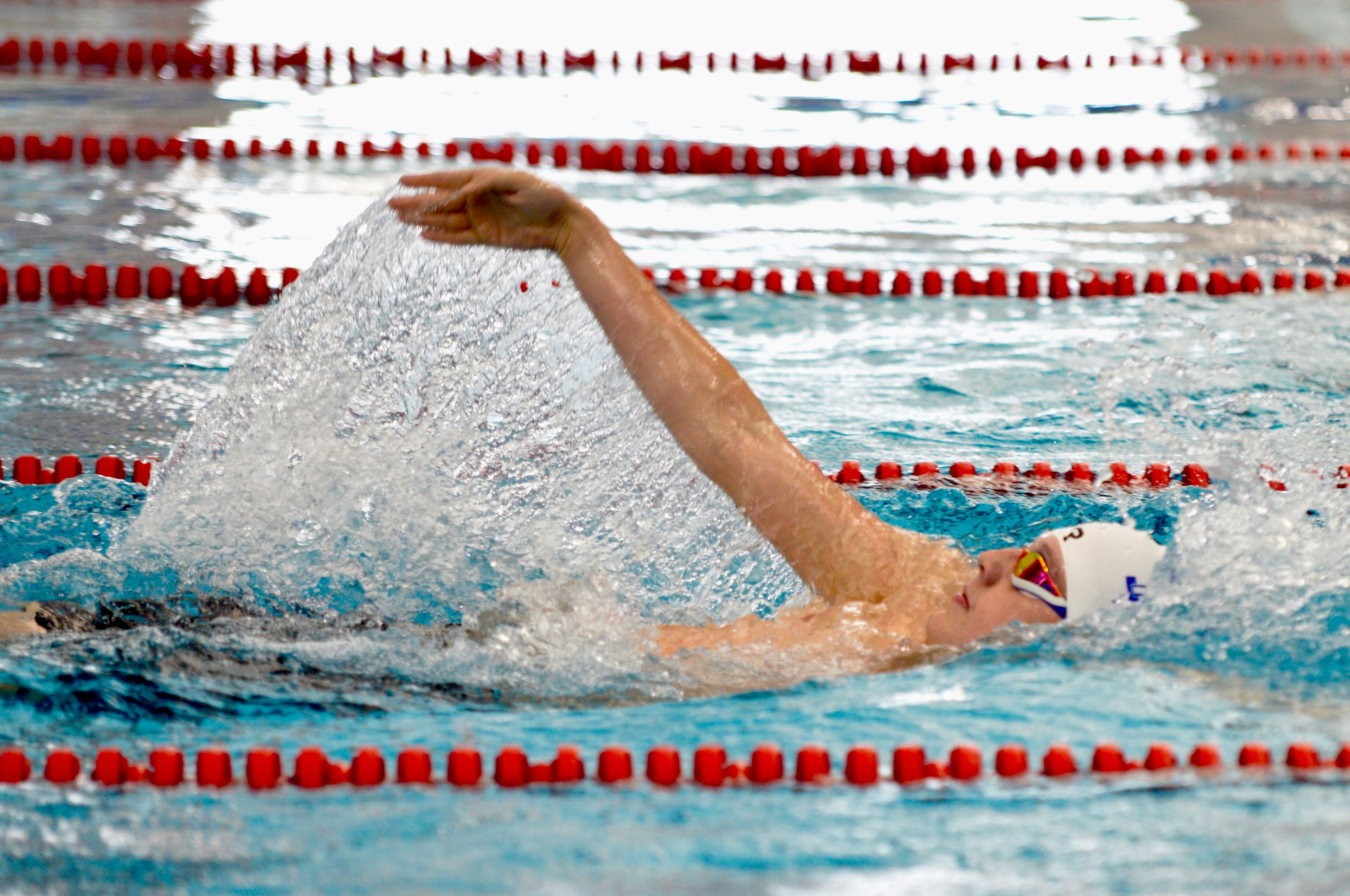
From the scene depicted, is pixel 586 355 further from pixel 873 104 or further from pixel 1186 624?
pixel 873 104

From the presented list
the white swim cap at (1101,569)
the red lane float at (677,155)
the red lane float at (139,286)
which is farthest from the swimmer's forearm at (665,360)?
the red lane float at (677,155)

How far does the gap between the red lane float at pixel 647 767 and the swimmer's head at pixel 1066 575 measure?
0.83 feet

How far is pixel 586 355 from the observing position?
121 inches

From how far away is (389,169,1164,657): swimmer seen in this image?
2662 mm

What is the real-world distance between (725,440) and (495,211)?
61 centimetres

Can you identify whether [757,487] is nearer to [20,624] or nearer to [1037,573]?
[1037,573]

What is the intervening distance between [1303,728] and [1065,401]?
2.41m

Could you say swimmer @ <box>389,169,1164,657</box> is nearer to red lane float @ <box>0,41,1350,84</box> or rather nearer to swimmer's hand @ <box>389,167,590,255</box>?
swimmer's hand @ <box>389,167,590,255</box>

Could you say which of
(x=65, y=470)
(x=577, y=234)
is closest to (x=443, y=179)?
(x=577, y=234)

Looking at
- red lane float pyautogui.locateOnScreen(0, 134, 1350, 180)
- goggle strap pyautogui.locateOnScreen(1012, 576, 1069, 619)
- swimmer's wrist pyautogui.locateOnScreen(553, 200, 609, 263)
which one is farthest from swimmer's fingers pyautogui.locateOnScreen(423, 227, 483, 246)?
red lane float pyautogui.locateOnScreen(0, 134, 1350, 180)

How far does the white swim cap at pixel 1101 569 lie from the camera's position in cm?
260

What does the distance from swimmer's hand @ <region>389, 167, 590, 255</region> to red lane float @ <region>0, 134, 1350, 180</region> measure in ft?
15.0

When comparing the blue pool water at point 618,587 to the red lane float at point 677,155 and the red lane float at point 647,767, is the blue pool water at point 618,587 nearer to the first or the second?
the red lane float at point 647,767

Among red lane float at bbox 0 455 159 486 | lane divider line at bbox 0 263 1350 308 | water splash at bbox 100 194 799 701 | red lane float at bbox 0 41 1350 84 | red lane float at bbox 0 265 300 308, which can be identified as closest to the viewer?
water splash at bbox 100 194 799 701
